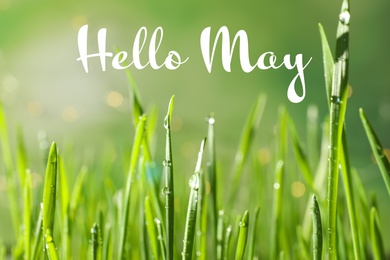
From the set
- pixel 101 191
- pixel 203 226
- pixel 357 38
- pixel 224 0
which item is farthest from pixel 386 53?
pixel 203 226

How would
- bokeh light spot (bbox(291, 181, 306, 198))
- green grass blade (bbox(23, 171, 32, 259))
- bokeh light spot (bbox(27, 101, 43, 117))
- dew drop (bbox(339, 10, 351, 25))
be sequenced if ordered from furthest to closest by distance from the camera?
1. bokeh light spot (bbox(27, 101, 43, 117))
2. bokeh light spot (bbox(291, 181, 306, 198))
3. green grass blade (bbox(23, 171, 32, 259))
4. dew drop (bbox(339, 10, 351, 25))

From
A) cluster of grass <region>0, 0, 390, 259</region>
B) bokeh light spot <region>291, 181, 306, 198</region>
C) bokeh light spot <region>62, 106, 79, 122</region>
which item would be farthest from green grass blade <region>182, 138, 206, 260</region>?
bokeh light spot <region>62, 106, 79, 122</region>

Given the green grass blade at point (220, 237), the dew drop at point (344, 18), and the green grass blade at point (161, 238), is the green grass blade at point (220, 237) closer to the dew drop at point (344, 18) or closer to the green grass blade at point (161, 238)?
the green grass blade at point (161, 238)

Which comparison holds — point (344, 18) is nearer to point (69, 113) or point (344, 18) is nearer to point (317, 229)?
point (317, 229)

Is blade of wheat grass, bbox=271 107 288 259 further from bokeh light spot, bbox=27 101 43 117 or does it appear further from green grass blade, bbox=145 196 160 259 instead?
bokeh light spot, bbox=27 101 43 117

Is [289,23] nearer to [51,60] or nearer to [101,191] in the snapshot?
[51,60]

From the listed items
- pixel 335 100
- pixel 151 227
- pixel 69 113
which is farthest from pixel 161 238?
pixel 69 113
